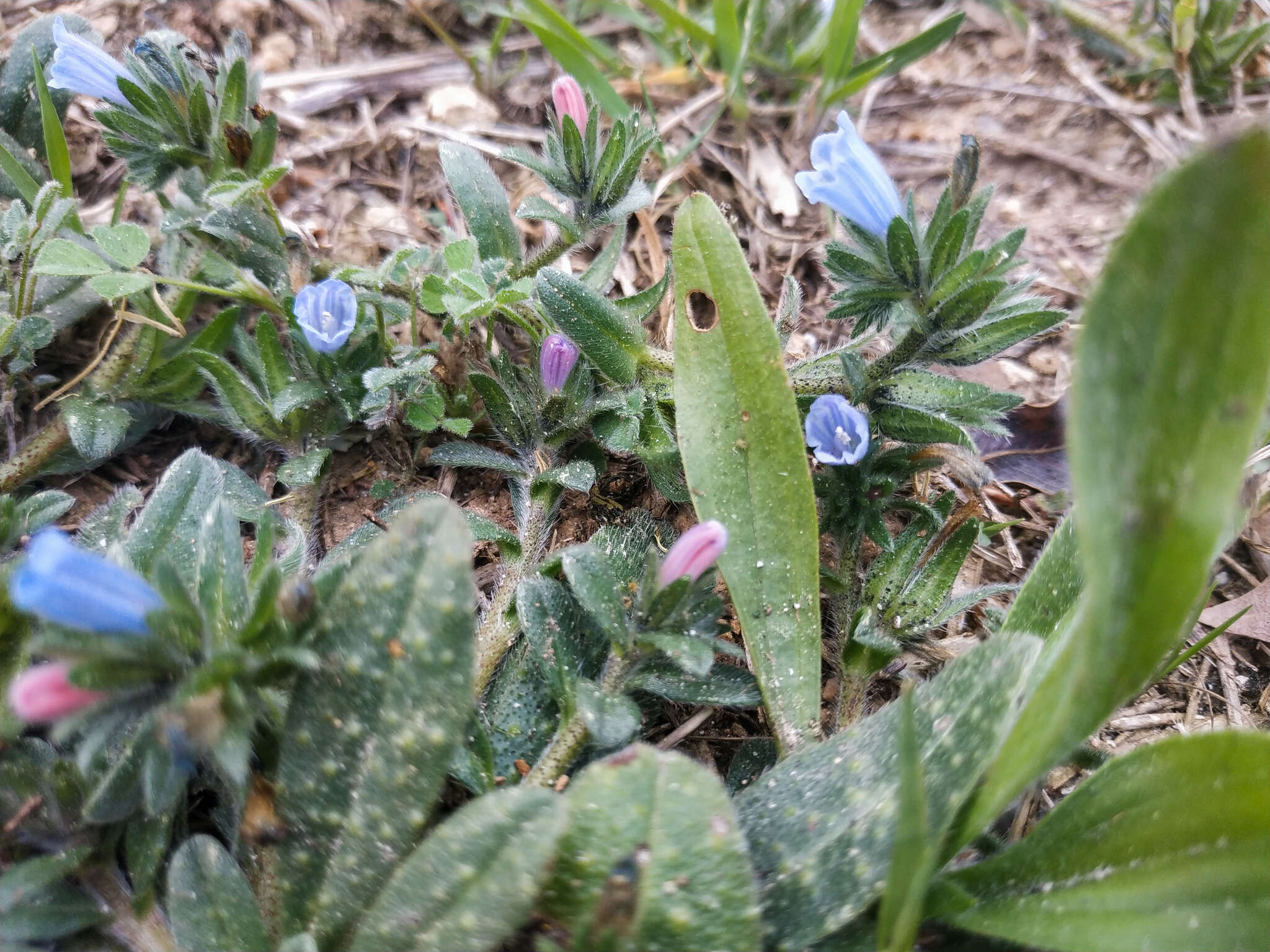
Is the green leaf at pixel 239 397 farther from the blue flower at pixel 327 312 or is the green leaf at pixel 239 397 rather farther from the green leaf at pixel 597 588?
the green leaf at pixel 597 588

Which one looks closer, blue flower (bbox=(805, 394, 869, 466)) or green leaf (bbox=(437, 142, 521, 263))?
blue flower (bbox=(805, 394, 869, 466))

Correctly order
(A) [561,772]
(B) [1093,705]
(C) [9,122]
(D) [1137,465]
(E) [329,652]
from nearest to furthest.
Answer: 1. (D) [1137,465]
2. (B) [1093,705]
3. (E) [329,652]
4. (A) [561,772]
5. (C) [9,122]

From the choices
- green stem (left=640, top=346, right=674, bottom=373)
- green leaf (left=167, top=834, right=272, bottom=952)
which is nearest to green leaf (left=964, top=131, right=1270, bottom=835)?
green stem (left=640, top=346, right=674, bottom=373)

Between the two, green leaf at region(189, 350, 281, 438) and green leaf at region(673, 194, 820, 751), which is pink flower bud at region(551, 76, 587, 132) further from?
green leaf at region(189, 350, 281, 438)

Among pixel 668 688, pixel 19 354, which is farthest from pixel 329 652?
pixel 19 354

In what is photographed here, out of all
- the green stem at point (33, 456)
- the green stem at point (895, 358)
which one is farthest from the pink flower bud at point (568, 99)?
the green stem at point (33, 456)

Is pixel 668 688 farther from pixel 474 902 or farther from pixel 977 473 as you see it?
pixel 977 473
